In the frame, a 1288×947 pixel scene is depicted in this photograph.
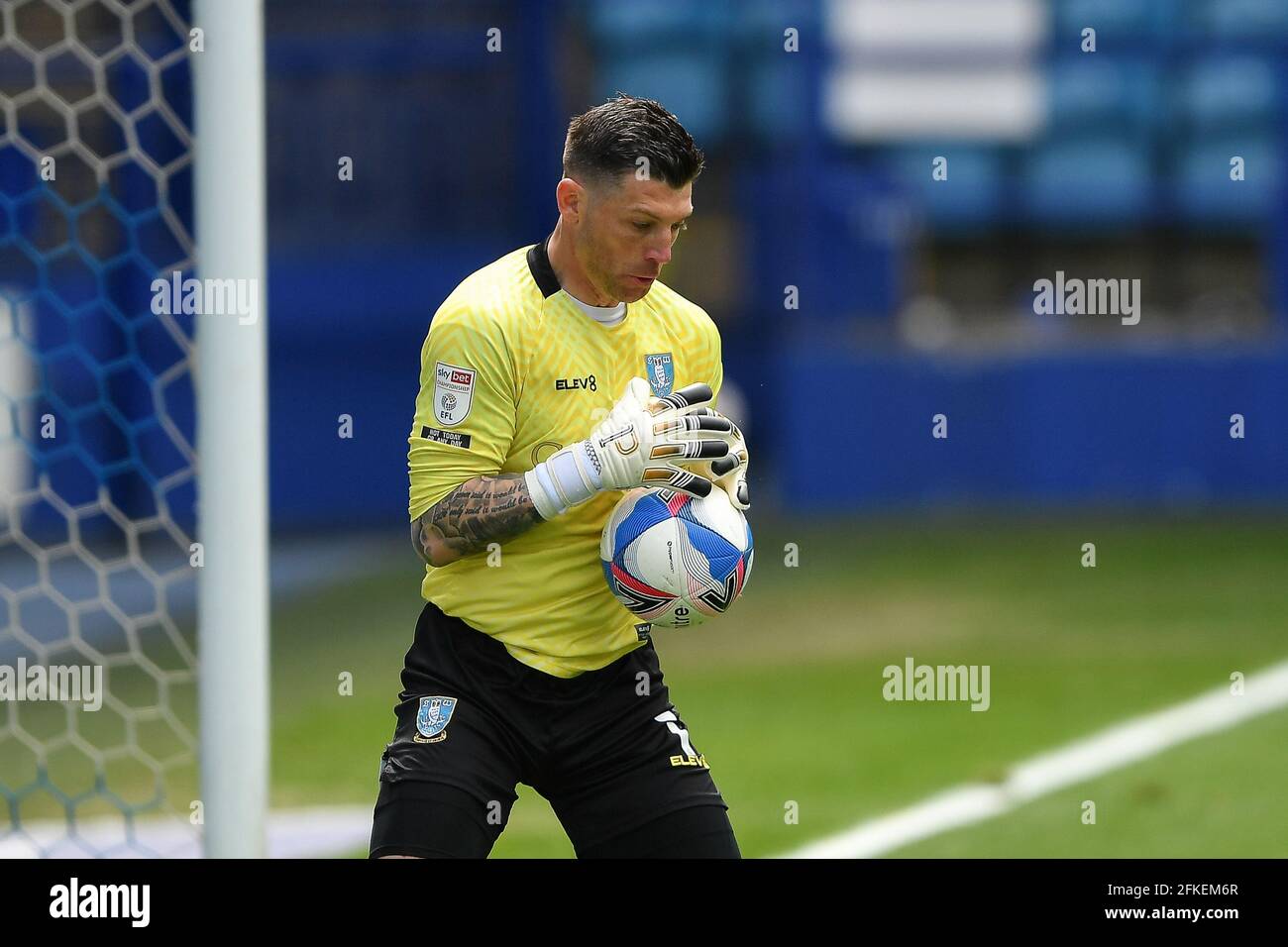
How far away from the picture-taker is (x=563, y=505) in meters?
3.57

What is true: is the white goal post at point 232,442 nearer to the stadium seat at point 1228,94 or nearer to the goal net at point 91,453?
the goal net at point 91,453

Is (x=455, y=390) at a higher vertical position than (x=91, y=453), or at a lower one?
lower

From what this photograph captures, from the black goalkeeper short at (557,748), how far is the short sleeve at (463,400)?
0.37 m

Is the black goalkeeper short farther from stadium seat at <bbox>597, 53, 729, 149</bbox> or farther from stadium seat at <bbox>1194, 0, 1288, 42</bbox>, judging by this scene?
stadium seat at <bbox>1194, 0, 1288, 42</bbox>

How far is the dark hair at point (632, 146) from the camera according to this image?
11.7 feet

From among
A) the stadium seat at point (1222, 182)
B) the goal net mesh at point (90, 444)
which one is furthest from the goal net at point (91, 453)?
the stadium seat at point (1222, 182)

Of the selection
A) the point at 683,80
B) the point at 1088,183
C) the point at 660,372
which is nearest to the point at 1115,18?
the point at 1088,183

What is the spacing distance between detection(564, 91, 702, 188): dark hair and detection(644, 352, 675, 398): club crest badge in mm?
432

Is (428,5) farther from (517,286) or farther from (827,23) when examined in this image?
(517,286)

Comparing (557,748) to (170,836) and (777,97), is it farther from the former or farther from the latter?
(777,97)

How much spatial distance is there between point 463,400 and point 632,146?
24.6 inches

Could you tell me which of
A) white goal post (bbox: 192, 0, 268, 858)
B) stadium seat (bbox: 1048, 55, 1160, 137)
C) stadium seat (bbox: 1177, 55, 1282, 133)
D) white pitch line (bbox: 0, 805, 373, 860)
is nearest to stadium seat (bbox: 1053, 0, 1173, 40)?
stadium seat (bbox: 1048, 55, 1160, 137)

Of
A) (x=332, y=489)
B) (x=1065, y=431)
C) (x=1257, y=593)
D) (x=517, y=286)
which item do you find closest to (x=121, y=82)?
(x=332, y=489)

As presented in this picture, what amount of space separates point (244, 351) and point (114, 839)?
2261 mm
